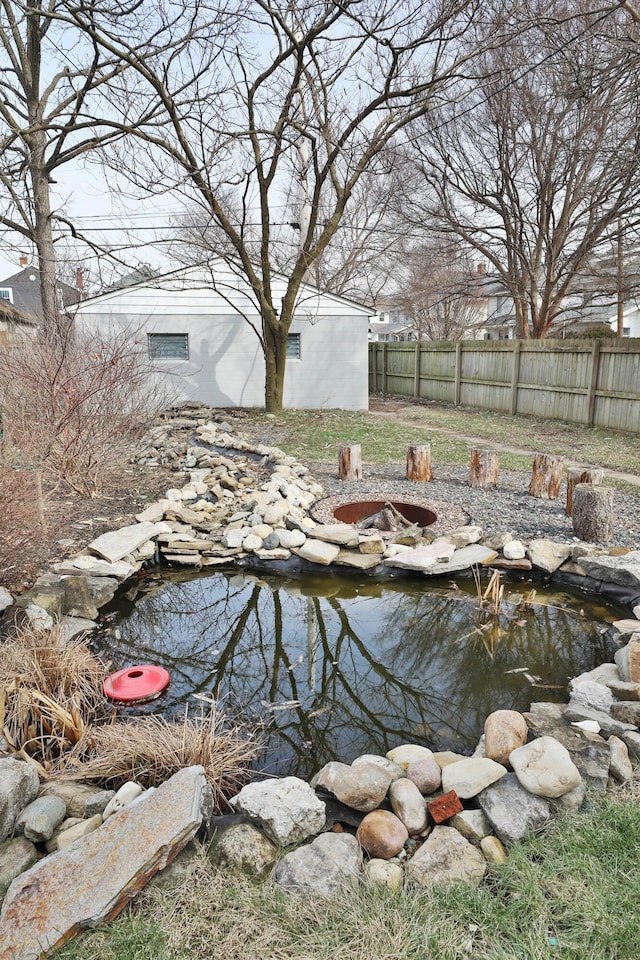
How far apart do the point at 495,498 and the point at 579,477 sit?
0.91 meters

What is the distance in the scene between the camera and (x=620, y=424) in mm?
10164

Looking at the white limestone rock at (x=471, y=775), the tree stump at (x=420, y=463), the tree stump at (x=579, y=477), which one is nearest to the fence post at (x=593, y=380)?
the tree stump at (x=420, y=463)

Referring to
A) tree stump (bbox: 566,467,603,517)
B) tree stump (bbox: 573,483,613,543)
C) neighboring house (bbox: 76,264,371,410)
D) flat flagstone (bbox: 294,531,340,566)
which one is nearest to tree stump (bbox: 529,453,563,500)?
tree stump (bbox: 566,467,603,517)

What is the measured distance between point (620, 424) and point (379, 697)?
8.83m

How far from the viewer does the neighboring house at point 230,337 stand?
45.9 ft

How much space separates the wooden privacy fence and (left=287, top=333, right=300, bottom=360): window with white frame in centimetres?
390

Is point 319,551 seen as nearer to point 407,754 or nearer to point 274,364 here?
point 407,754

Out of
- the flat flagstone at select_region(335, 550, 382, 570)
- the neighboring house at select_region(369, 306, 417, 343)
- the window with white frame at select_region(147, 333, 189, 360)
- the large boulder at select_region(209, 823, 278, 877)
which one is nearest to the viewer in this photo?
the large boulder at select_region(209, 823, 278, 877)

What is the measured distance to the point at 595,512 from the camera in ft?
16.1

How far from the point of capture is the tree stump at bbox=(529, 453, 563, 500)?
6062 millimetres

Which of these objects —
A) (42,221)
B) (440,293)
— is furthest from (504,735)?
(440,293)

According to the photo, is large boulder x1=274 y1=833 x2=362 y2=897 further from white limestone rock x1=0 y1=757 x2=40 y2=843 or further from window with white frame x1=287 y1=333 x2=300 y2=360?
window with white frame x1=287 y1=333 x2=300 y2=360

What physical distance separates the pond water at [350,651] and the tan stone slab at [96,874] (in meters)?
0.75

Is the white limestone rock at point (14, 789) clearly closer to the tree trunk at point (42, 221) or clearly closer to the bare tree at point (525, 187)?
the tree trunk at point (42, 221)
